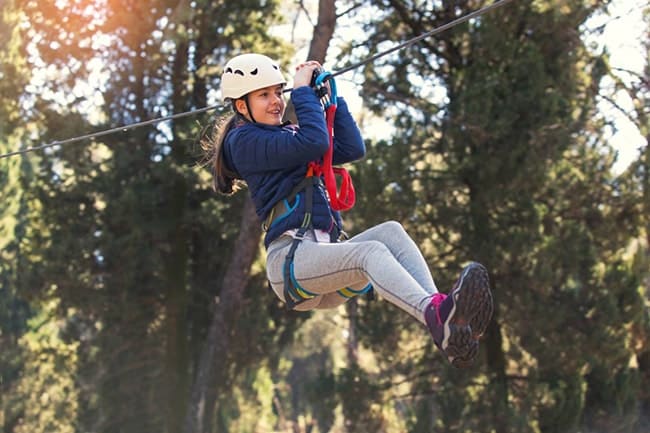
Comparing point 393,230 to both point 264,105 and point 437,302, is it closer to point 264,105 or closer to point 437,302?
point 437,302

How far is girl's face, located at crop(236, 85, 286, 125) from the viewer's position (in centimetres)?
434

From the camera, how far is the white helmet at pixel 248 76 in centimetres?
430

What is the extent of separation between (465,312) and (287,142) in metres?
1.13

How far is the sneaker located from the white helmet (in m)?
1.37

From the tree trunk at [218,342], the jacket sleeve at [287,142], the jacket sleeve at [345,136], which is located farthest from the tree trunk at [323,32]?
the jacket sleeve at [287,142]

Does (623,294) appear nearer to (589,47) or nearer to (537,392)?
(537,392)

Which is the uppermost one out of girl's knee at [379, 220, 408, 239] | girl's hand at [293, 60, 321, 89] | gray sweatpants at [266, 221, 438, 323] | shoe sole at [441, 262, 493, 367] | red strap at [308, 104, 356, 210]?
girl's hand at [293, 60, 321, 89]

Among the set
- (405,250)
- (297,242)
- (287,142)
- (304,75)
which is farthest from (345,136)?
(405,250)

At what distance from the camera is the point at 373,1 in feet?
45.4

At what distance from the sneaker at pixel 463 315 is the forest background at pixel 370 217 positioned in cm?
818

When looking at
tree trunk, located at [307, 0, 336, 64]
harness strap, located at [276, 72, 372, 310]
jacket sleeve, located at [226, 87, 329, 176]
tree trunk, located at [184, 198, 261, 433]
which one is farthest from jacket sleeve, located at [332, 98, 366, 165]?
tree trunk, located at [184, 198, 261, 433]

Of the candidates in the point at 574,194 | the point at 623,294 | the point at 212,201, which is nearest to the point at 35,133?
the point at 212,201

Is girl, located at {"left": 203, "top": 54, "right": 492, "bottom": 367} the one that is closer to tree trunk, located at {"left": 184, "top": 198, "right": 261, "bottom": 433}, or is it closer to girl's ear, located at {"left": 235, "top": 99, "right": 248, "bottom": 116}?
girl's ear, located at {"left": 235, "top": 99, "right": 248, "bottom": 116}

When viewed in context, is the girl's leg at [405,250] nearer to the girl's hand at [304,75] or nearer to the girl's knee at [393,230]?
the girl's knee at [393,230]
